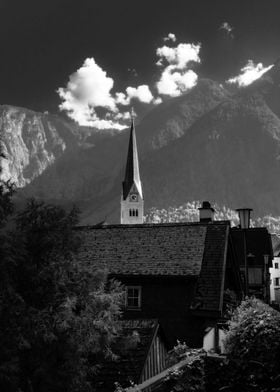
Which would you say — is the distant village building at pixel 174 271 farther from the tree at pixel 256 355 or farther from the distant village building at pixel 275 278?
the distant village building at pixel 275 278

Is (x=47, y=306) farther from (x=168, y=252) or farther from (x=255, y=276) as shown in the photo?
(x=255, y=276)

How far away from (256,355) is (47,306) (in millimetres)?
6813

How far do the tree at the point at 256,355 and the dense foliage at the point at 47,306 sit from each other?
551 centimetres

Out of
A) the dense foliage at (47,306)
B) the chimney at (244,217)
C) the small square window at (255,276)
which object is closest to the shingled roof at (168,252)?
the chimney at (244,217)

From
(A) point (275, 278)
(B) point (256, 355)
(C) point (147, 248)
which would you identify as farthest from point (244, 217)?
(A) point (275, 278)

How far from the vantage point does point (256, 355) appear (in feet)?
20.3

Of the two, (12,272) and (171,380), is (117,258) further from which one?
(171,380)

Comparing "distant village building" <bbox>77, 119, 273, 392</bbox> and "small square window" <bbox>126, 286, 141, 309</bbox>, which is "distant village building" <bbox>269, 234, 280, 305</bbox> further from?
"small square window" <bbox>126, 286, 141, 309</bbox>

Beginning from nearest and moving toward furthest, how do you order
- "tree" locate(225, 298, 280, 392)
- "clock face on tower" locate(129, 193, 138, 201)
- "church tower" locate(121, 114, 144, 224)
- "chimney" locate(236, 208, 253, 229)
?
"tree" locate(225, 298, 280, 392) < "chimney" locate(236, 208, 253, 229) < "clock face on tower" locate(129, 193, 138, 201) < "church tower" locate(121, 114, 144, 224)

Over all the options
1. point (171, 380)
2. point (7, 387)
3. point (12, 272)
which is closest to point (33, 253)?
point (12, 272)

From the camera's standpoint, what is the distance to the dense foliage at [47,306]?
35.9 ft

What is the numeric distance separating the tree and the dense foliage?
18.1 ft

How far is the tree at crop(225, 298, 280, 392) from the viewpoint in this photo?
16.9 feet

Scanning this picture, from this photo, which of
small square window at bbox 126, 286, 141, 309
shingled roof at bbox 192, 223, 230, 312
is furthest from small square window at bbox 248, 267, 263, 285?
small square window at bbox 126, 286, 141, 309
